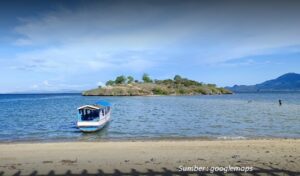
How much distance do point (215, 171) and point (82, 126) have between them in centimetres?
2435

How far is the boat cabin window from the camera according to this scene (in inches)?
1608

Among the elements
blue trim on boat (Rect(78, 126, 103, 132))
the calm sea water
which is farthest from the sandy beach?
blue trim on boat (Rect(78, 126, 103, 132))

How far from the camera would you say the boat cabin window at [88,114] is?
40.8m

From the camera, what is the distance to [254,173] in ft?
42.2

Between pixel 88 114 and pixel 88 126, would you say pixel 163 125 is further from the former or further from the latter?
pixel 88 126

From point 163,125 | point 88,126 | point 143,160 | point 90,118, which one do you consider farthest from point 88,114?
point 143,160

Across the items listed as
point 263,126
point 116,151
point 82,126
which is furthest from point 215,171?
point 263,126

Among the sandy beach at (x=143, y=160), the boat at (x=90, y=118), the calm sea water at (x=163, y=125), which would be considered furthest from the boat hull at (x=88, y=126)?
the sandy beach at (x=143, y=160)

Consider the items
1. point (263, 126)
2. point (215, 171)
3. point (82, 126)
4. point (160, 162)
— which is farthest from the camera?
point (263, 126)

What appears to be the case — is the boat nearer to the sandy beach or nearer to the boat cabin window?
the boat cabin window

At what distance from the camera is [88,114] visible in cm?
4159

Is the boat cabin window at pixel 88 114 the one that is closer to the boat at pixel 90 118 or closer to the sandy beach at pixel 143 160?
the boat at pixel 90 118

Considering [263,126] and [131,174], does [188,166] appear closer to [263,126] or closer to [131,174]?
[131,174]

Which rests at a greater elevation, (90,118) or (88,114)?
(88,114)
